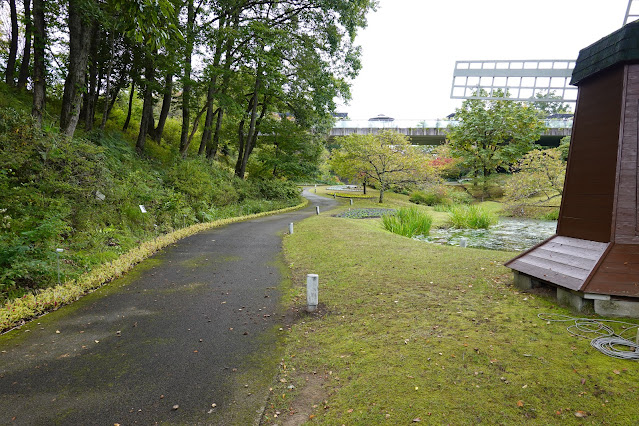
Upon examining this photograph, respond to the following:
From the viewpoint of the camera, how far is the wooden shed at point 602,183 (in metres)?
4.65

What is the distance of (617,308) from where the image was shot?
175 inches

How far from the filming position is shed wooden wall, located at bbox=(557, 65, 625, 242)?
495cm

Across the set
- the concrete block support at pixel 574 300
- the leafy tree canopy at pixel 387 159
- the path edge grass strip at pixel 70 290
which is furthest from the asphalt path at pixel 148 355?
the leafy tree canopy at pixel 387 159

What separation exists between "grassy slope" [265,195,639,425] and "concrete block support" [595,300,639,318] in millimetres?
440

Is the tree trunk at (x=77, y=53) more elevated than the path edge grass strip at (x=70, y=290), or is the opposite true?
the tree trunk at (x=77, y=53)

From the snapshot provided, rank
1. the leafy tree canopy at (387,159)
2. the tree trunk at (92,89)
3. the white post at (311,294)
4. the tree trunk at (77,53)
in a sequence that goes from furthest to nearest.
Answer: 1. the leafy tree canopy at (387,159)
2. the tree trunk at (92,89)
3. the tree trunk at (77,53)
4. the white post at (311,294)

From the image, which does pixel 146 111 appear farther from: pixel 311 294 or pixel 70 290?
pixel 311 294

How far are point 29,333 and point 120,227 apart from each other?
5878 millimetres

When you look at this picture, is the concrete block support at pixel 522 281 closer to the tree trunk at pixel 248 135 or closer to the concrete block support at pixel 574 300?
the concrete block support at pixel 574 300

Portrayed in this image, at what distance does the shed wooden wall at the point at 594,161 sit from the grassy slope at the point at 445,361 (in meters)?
1.32

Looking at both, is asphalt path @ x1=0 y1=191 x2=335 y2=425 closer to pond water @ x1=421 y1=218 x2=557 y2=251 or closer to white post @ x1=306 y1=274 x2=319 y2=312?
white post @ x1=306 y1=274 x2=319 y2=312

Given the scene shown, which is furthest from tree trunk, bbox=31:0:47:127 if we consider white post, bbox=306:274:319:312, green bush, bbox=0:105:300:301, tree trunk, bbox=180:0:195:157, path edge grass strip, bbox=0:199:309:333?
white post, bbox=306:274:319:312

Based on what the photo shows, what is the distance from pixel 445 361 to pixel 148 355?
3.56 m

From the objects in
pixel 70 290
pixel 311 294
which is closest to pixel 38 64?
pixel 70 290
